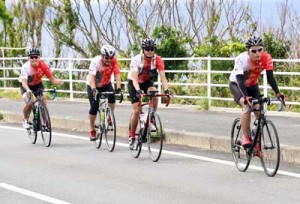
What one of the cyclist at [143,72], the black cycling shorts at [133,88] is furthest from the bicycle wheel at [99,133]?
the black cycling shorts at [133,88]

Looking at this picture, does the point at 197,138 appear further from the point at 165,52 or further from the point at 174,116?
the point at 165,52

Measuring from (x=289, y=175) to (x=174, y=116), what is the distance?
840 centimetres

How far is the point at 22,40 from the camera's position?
36.7m

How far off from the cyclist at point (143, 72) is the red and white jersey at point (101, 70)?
1045 mm

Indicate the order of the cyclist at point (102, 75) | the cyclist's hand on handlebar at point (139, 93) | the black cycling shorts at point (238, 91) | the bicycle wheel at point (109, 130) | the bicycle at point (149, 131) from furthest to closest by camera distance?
the bicycle wheel at point (109, 130)
the cyclist at point (102, 75)
the bicycle at point (149, 131)
the cyclist's hand on handlebar at point (139, 93)
the black cycling shorts at point (238, 91)

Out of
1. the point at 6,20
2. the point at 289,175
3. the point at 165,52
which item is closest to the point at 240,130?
the point at 289,175

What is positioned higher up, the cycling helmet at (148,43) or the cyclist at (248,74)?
the cycling helmet at (148,43)

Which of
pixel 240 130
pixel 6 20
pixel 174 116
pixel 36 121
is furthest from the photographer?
pixel 6 20

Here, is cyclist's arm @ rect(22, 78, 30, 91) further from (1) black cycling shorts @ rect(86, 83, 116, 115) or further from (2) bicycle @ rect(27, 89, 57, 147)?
(1) black cycling shorts @ rect(86, 83, 116, 115)

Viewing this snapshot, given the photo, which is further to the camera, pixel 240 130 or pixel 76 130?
pixel 76 130

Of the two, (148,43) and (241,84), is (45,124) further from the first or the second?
(241,84)

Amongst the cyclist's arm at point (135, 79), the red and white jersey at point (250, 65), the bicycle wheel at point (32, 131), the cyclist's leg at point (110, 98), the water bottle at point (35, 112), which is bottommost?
the bicycle wheel at point (32, 131)

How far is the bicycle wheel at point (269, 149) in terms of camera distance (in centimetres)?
1000

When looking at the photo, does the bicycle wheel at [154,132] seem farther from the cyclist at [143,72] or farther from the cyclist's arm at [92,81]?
the cyclist's arm at [92,81]
